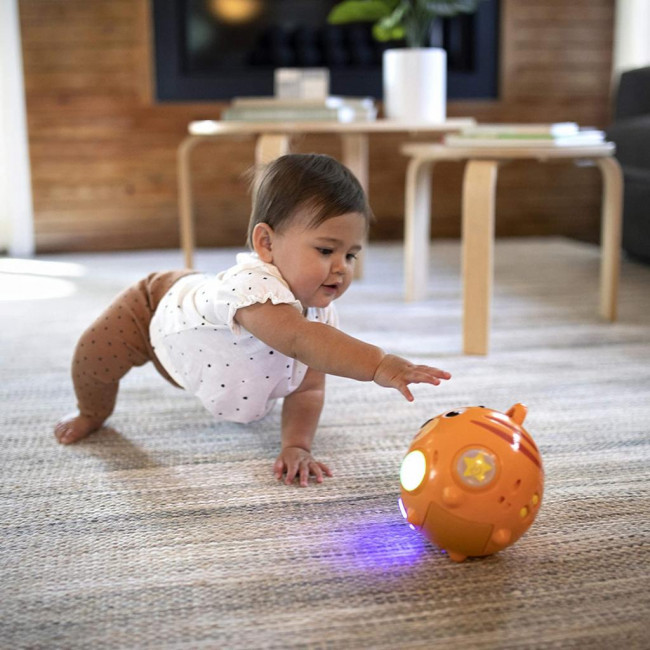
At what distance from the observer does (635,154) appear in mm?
2363

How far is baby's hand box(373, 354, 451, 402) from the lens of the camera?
2.51 ft

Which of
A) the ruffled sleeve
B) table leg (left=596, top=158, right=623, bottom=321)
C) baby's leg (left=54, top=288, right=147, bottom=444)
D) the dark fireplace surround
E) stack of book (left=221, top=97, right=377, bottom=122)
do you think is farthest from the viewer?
the dark fireplace surround

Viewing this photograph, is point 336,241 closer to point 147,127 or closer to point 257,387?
point 257,387

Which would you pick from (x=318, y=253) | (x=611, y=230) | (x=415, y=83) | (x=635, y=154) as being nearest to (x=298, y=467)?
(x=318, y=253)

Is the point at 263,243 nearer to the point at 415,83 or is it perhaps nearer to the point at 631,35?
the point at 415,83

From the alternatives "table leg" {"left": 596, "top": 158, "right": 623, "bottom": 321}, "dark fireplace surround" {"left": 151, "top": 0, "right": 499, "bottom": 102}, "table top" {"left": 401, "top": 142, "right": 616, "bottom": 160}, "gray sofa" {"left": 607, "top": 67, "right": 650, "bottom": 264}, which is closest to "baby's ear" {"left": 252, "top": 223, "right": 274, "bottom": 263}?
"table top" {"left": 401, "top": 142, "right": 616, "bottom": 160}

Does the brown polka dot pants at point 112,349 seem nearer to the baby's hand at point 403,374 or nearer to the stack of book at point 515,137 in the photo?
the baby's hand at point 403,374

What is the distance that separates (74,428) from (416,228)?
1086 millimetres

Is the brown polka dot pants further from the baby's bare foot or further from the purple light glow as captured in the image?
the purple light glow

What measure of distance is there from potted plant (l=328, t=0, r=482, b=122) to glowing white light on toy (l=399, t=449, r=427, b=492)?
1.47 metres

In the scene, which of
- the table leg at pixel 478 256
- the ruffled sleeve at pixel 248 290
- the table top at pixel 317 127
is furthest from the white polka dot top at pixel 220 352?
the table top at pixel 317 127

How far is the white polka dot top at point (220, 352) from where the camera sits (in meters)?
0.99

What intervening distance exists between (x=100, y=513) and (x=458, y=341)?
917 mm

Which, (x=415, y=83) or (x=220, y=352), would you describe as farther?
(x=415, y=83)
